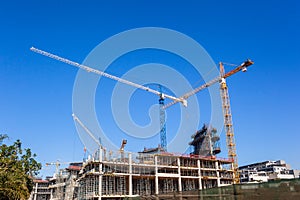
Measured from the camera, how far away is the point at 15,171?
32.7 m

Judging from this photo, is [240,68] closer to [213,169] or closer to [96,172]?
[213,169]

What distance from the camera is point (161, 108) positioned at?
85.2 m

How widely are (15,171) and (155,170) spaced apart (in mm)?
28455

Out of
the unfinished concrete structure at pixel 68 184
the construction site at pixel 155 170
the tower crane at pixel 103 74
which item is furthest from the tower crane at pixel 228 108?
the unfinished concrete structure at pixel 68 184

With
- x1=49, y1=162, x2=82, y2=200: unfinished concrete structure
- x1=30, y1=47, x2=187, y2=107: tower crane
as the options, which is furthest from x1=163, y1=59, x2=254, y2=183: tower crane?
x1=49, y1=162, x2=82, y2=200: unfinished concrete structure

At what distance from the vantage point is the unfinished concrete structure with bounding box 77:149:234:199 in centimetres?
4857

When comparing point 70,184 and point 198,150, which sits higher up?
point 198,150

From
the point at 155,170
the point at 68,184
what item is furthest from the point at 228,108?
the point at 68,184

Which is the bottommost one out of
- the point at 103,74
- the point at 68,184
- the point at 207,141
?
the point at 68,184

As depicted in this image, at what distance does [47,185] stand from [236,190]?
95.9 m

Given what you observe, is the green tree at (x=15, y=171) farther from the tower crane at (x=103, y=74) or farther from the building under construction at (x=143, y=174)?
the tower crane at (x=103, y=74)

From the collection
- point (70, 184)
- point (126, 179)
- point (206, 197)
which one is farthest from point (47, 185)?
point (206, 197)

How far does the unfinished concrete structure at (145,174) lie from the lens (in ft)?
159

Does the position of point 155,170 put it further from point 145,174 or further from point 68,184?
point 68,184
